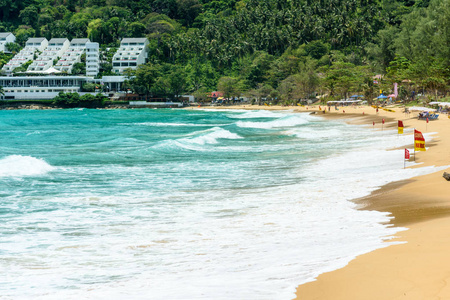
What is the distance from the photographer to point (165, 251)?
1344cm

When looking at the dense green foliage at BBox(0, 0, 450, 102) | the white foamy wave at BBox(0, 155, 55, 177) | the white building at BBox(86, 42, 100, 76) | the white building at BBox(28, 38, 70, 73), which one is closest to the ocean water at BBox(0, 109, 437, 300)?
the white foamy wave at BBox(0, 155, 55, 177)

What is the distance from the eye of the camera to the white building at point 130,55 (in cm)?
18075

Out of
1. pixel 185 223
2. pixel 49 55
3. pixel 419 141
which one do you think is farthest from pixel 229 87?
pixel 185 223

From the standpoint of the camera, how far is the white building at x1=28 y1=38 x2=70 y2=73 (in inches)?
7271

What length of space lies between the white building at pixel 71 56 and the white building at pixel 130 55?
15.1 metres

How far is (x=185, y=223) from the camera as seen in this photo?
1639cm

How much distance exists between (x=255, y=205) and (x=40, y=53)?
639 ft

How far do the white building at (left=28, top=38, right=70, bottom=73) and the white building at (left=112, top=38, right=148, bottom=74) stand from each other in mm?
24116

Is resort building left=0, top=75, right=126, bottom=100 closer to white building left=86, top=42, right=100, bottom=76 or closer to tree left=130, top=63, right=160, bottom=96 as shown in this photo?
white building left=86, top=42, right=100, bottom=76

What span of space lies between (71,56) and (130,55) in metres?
23.9

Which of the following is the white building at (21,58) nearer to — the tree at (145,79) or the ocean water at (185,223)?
the tree at (145,79)

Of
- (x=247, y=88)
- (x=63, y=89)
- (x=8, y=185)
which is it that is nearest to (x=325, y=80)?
(x=247, y=88)

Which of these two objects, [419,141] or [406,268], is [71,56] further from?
[406,268]

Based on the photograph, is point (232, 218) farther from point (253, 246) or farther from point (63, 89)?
point (63, 89)
